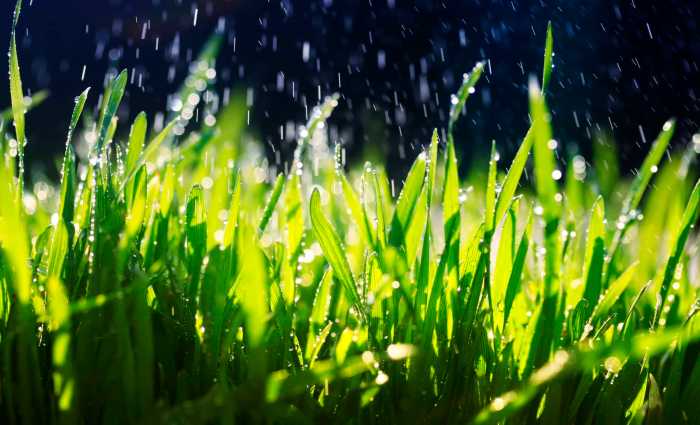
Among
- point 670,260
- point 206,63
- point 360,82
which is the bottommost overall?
point 670,260

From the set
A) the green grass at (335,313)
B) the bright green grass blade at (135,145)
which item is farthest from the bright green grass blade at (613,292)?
the bright green grass blade at (135,145)

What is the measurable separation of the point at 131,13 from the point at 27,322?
7731 millimetres

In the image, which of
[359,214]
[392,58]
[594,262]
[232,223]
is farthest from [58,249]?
[392,58]

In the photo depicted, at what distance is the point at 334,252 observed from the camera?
2.09 feet

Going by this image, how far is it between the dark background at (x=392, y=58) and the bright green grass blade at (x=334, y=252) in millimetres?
6308

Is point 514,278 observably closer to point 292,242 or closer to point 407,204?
point 407,204

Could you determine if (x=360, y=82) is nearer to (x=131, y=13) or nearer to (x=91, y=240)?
(x=131, y=13)

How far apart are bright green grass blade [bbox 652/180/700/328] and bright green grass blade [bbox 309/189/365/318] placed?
294mm

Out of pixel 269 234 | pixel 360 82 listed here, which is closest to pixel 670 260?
pixel 269 234

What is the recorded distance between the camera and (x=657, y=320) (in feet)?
2.27

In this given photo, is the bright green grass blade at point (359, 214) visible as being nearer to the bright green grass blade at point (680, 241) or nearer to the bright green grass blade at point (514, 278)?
the bright green grass blade at point (514, 278)

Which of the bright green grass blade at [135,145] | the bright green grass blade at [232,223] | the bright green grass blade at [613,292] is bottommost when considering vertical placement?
the bright green grass blade at [613,292]

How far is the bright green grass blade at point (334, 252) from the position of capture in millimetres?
627

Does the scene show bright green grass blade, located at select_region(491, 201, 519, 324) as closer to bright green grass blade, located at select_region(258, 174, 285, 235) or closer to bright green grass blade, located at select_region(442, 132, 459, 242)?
bright green grass blade, located at select_region(442, 132, 459, 242)
